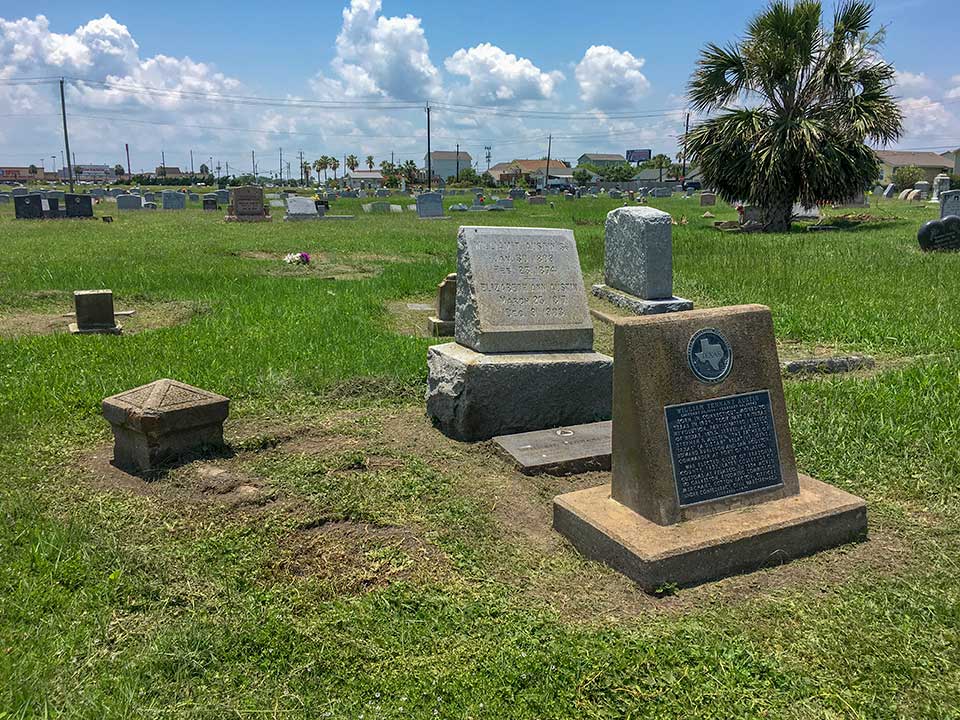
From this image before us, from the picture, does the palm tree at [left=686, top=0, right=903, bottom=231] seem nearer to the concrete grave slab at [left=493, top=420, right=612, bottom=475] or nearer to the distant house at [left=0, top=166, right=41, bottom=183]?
the concrete grave slab at [left=493, top=420, right=612, bottom=475]

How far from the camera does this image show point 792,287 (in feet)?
36.8

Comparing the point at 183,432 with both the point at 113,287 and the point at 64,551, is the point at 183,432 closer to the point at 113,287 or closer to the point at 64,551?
the point at 64,551

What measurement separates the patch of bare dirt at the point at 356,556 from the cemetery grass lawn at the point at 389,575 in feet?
0.05

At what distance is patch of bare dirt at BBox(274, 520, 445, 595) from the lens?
3357 mm

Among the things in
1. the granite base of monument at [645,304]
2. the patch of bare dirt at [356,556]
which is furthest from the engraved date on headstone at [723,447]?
the granite base of monument at [645,304]

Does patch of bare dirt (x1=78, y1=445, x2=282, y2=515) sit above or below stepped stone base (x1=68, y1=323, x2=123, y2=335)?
below

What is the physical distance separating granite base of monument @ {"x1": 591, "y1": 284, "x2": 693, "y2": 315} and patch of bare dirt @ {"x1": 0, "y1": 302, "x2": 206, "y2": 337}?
19.9 feet

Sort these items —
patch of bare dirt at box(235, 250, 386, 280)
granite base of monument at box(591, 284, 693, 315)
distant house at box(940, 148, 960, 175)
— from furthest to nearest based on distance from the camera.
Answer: distant house at box(940, 148, 960, 175), patch of bare dirt at box(235, 250, 386, 280), granite base of monument at box(591, 284, 693, 315)

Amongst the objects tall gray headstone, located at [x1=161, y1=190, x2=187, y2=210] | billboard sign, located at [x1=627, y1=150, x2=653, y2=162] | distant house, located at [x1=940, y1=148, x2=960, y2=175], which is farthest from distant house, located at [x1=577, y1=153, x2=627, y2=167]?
tall gray headstone, located at [x1=161, y1=190, x2=187, y2=210]

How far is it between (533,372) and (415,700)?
10.2 feet

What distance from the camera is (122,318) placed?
9.69 m

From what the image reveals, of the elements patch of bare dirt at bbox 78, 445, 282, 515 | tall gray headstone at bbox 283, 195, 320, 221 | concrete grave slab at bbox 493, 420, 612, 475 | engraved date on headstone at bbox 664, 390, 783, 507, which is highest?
tall gray headstone at bbox 283, 195, 320, 221

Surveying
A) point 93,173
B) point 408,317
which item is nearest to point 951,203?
point 408,317

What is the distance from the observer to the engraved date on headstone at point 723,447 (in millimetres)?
3543
